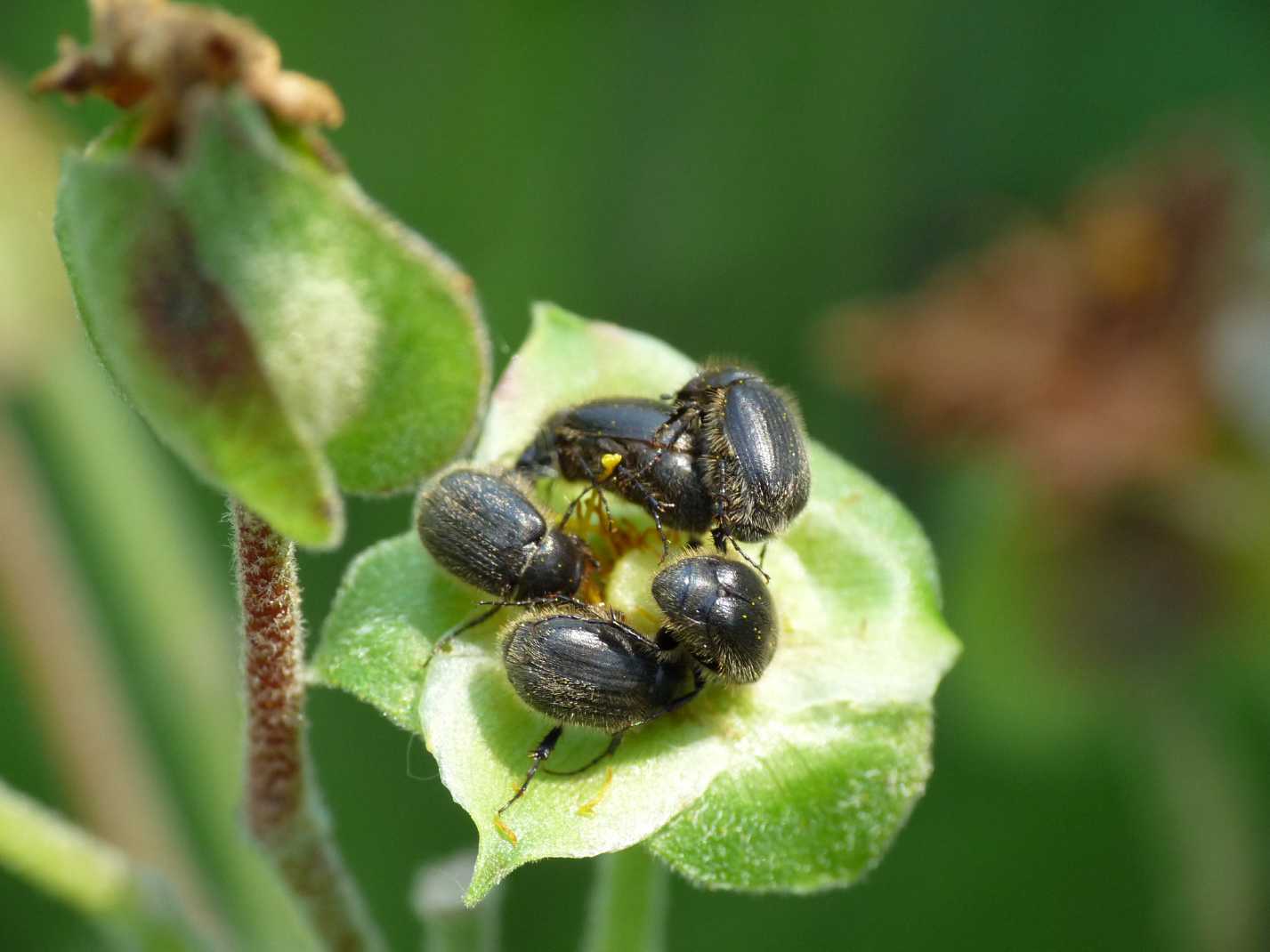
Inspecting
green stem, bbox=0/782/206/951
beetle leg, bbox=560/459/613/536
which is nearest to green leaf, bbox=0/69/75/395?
green stem, bbox=0/782/206/951

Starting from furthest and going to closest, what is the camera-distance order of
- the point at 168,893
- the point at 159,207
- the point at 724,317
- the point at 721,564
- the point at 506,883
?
the point at 724,317 → the point at 506,883 → the point at 168,893 → the point at 721,564 → the point at 159,207

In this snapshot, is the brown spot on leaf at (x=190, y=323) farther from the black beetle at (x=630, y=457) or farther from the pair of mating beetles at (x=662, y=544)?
the black beetle at (x=630, y=457)

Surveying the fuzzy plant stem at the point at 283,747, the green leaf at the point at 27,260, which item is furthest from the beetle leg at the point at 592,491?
the green leaf at the point at 27,260

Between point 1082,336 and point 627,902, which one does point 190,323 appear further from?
point 1082,336

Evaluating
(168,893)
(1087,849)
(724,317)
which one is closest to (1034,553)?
(1087,849)

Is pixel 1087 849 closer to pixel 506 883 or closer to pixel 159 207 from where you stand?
pixel 506 883

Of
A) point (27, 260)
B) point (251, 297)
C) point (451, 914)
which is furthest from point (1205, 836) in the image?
point (251, 297)
